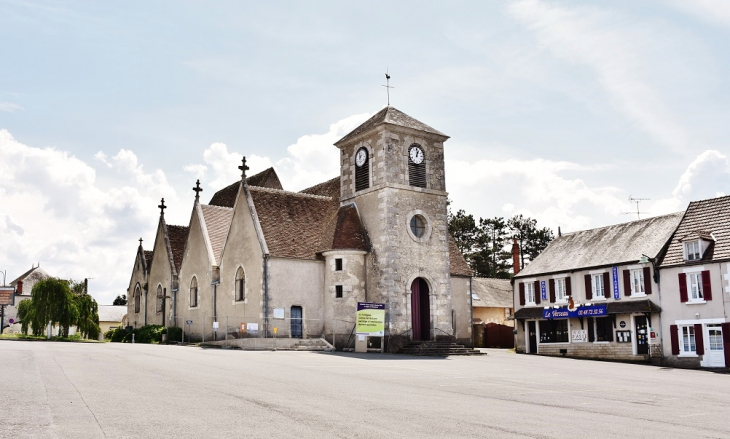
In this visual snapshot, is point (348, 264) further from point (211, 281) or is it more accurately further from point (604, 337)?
point (604, 337)

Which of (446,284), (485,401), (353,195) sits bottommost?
(485,401)

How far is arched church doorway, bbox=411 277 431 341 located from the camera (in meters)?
35.9

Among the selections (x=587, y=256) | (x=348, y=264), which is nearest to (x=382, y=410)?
(x=348, y=264)

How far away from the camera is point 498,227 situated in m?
72.1

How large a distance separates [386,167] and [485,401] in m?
23.0

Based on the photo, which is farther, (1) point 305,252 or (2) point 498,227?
(2) point 498,227

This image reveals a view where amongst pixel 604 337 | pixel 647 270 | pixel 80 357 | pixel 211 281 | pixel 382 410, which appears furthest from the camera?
pixel 211 281

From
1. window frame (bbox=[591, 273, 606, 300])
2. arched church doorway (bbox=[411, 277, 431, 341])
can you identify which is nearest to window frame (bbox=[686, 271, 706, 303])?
window frame (bbox=[591, 273, 606, 300])

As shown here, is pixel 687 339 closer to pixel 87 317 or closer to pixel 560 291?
pixel 560 291

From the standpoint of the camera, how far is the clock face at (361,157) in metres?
37.8

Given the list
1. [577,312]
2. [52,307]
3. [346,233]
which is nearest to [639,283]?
[577,312]

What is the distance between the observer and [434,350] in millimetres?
33406

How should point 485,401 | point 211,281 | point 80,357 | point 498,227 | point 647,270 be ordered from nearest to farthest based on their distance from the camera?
point 485,401 → point 80,357 → point 647,270 → point 211,281 → point 498,227

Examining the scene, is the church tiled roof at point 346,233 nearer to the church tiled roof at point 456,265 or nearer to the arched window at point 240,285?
the arched window at point 240,285
